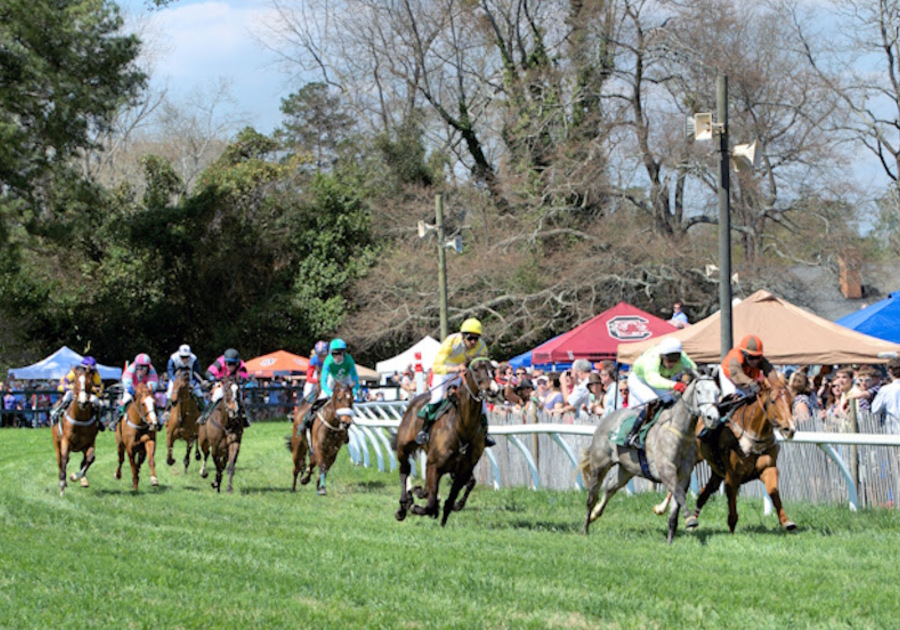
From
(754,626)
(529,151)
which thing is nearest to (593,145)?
(529,151)

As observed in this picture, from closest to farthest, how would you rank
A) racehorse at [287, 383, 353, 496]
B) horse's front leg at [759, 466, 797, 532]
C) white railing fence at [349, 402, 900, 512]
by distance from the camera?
1. horse's front leg at [759, 466, 797, 532]
2. white railing fence at [349, 402, 900, 512]
3. racehorse at [287, 383, 353, 496]

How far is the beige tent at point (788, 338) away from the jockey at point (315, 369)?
4973mm

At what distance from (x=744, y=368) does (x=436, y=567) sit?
4.21 metres

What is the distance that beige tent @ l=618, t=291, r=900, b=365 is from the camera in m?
17.2

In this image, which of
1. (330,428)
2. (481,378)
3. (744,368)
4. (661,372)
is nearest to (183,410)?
(330,428)

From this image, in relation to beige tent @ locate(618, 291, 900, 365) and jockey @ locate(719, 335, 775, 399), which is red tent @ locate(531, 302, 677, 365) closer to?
beige tent @ locate(618, 291, 900, 365)

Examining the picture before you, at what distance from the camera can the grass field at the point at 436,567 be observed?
701 cm

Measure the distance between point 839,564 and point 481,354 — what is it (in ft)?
14.2

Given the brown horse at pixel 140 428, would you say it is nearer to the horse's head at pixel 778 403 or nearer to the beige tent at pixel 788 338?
the beige tent at pixel 788 338

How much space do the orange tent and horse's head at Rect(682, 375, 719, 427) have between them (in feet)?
98.4

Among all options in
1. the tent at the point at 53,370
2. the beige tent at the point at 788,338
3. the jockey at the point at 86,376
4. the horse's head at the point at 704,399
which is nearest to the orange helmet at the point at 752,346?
the horse's head at the point at 704,399

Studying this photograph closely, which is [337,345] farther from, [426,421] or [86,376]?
[426,421]

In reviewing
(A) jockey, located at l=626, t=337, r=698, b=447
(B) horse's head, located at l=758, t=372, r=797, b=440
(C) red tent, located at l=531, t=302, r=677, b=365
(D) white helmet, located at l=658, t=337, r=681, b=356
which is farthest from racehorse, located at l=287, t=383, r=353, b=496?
(C) red tent, located at l=531, t=302, r=677, b=365

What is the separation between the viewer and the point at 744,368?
37.7 ft
